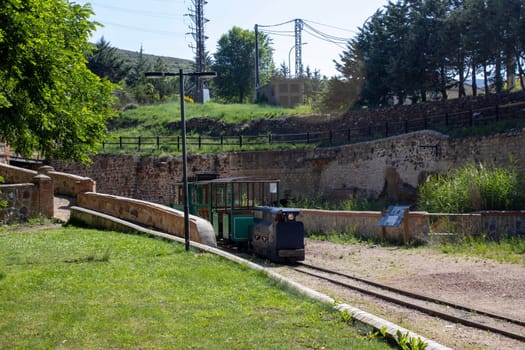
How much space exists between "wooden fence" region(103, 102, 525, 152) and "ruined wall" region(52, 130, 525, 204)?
3.87ft

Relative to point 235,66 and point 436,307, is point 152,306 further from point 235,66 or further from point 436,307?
point 235,66

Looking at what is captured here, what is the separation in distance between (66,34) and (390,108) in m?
26.5

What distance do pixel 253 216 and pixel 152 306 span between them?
9.19 metres

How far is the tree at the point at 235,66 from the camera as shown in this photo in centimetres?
6919

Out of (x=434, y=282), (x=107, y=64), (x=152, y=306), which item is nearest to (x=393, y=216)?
(x=434, y=282)

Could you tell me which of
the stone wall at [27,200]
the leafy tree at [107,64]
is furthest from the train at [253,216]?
the leafy tree at [107,64]

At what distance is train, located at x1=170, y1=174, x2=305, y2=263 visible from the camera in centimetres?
1520

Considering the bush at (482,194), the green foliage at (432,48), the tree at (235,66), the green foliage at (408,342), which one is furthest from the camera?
the tree at (235,66)

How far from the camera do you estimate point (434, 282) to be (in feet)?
39.0

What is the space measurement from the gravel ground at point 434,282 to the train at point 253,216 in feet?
2.88

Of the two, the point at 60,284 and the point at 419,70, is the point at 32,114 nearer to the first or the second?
the point at 60,284

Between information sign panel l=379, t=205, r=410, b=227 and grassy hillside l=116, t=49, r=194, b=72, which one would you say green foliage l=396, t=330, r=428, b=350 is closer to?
information sign panel l=379, t=205, r=410, b=227

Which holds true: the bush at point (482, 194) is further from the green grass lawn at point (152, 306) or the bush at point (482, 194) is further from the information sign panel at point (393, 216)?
the green grass lawn at point (152, 306)

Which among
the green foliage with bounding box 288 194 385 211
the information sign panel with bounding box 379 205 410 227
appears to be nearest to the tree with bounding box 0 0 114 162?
the information sign panel with bounding box 379 205 410 227
